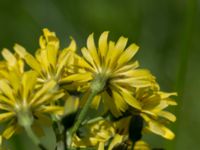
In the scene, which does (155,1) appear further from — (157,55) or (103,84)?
(103,84)

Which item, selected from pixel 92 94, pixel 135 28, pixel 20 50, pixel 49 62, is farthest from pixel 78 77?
pixel 135 28

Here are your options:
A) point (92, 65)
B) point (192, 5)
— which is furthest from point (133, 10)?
point (92, 65)

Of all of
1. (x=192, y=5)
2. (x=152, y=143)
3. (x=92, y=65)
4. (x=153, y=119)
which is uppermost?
(x=192, y=5)

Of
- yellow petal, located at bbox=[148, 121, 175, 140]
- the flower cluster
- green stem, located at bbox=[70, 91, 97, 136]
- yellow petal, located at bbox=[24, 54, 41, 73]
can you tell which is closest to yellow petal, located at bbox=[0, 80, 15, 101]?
the flower cluster

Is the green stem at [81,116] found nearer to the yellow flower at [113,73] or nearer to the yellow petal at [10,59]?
the yellow flower at [113,73]

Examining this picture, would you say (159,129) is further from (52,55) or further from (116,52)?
(52,55)

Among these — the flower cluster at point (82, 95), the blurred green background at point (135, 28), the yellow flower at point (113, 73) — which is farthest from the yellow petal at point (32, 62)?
the blurred green background at point (135, 28)

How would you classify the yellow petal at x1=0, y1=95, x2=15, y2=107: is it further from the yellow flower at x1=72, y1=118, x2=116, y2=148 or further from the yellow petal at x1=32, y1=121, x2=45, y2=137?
the yellow flower at x1=72, y1=118, x2=116, y2=148
